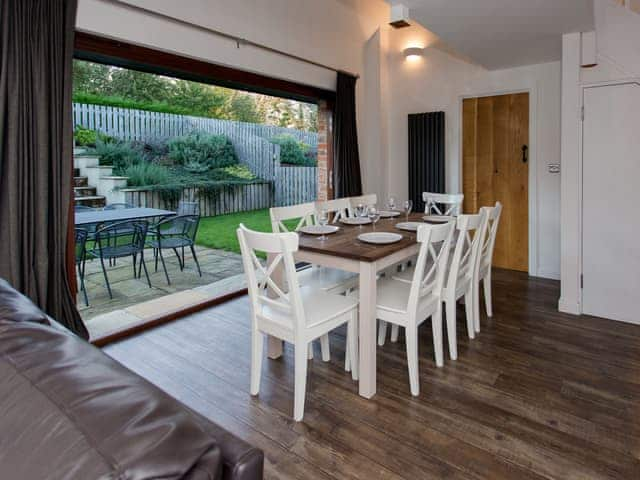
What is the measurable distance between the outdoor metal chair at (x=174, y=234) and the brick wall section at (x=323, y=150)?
4.72 feet

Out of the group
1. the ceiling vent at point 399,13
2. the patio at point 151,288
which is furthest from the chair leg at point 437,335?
the patio at point 151,288

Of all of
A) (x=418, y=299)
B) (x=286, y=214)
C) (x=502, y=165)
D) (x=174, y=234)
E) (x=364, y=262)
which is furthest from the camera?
(x=502, y=165)

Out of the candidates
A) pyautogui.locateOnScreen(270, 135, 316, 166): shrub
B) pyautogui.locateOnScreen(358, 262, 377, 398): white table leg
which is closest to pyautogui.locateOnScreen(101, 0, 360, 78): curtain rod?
pyautogui.locateOnScreen(270, 135, 316, 166): shrub

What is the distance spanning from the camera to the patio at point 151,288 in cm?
361

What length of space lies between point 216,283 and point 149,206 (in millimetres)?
1020

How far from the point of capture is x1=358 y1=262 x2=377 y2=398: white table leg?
2359 mm

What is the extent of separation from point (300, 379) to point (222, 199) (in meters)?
3.11

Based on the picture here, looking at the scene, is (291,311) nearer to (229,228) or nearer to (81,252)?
(81,252)

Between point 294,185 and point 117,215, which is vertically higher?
point 294,185

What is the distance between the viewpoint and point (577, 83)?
136 inches

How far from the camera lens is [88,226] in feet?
11.8

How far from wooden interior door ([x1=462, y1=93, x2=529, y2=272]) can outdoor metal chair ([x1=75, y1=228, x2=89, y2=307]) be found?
4088 millimetres

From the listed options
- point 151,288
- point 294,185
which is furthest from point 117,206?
point 294,185

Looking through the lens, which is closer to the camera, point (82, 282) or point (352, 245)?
point (352, 245)
